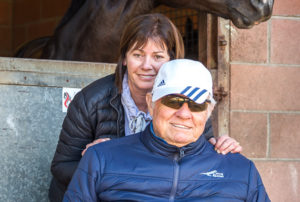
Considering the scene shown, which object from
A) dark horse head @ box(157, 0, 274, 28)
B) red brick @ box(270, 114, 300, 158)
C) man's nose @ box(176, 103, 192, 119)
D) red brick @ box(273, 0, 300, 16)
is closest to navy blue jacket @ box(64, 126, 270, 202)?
man's nose @ box(176, 103, 192, 119)

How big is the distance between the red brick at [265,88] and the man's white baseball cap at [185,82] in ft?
5.28

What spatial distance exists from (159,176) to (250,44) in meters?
1.91

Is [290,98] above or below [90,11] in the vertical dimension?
below

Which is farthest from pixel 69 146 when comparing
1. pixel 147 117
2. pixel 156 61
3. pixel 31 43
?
pixel 31 43

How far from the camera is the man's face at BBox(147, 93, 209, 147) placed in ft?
5.65

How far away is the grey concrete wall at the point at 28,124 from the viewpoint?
2775mm

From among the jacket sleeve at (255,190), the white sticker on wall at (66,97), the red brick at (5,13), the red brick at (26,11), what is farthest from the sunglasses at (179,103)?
the red brick at (5,13)

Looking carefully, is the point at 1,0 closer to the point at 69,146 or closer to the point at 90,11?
the point at 90,11

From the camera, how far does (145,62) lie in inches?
81.3

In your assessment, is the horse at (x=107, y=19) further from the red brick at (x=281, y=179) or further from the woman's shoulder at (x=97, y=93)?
the woman's shoulder at (x=97, y=93)

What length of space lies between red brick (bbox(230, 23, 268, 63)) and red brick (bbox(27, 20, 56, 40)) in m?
4.20

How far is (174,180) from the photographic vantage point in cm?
168

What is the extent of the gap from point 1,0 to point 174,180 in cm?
668

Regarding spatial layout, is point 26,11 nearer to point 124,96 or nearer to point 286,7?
point 286,7
